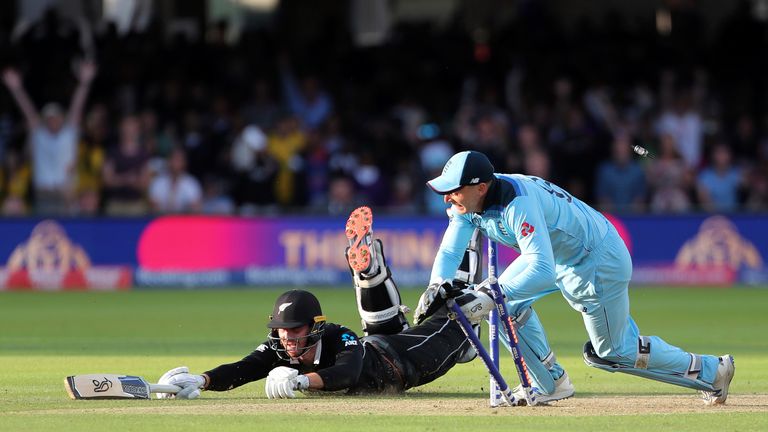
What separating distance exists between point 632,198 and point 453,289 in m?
14.4

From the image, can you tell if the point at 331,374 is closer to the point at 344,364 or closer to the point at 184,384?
the point at 344,364

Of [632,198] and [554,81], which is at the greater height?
[554,81]

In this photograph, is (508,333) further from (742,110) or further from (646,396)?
(742,110)

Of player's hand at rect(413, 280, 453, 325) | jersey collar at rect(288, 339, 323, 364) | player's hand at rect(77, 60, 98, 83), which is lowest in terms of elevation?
jersey collar at rect(288, 339, 323, 364)

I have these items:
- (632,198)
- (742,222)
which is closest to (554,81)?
(632,198)

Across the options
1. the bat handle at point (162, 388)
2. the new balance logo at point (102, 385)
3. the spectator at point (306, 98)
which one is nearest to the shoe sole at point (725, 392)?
the bat handle at point (162, 388)

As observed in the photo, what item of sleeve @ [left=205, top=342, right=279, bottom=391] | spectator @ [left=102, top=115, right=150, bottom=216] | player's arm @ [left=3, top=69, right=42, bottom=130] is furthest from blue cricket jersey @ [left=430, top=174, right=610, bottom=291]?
player's arm @ [left=3, top=69, right=42, bottom=130]

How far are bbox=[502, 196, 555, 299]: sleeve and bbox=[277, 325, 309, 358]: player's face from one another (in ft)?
5.20

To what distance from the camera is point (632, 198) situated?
22.4m

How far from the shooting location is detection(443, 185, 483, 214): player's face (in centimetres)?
866

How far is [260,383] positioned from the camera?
11.1m

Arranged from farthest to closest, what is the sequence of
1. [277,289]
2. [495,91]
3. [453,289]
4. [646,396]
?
[495,91], [277,289], [646,396], [453,289]

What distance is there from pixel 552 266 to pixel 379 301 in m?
2.06

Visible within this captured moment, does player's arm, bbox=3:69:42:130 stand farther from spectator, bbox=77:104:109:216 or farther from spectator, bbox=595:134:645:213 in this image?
spectator, bbox=595:134:645:213
